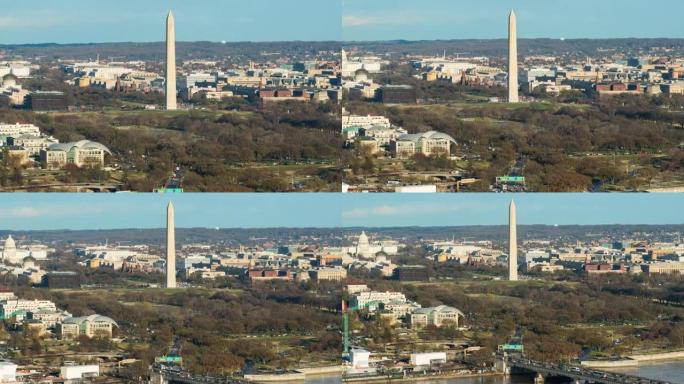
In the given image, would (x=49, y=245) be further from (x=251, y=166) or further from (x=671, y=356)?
(x=671, y=356)

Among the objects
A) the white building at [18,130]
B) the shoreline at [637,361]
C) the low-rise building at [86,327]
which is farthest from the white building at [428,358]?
the white building at [18,130]

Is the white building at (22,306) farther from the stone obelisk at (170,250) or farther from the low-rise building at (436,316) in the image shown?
the low-rise building at (436,316)

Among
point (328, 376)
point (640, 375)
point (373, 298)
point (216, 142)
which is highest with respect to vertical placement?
point (216, 142)

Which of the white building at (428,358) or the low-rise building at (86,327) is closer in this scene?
the low-rise building at (86,327)

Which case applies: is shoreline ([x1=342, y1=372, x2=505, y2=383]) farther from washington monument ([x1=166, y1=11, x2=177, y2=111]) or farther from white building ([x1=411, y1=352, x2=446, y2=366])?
washington monument ([x1=166, y1=11, x2=177, y2=111])

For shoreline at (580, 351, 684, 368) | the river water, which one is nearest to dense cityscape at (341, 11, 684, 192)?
shoreline at (580, 351, 684, 368)

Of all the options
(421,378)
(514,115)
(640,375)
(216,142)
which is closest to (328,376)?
(421,378)

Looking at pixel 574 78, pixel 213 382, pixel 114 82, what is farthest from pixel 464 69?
pixel 213 382

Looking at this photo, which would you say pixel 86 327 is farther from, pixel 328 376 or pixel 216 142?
pixel 216 142
